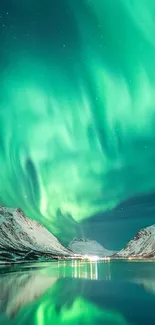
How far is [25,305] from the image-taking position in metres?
34.7

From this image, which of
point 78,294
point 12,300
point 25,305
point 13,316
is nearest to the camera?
point 13,316

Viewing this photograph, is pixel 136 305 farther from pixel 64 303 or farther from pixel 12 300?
pixel 12 300

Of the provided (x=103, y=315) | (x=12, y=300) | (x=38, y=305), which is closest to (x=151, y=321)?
(x=103, y=315)

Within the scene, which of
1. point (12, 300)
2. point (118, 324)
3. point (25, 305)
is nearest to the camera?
point (118, 324)

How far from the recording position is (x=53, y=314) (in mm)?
30047

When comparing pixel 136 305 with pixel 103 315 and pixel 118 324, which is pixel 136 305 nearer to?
pixel 103 315

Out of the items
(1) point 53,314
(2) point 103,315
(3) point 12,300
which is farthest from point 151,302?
(3) point 12,300

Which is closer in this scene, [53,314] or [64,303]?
[53,314]

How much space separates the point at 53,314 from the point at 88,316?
3.32m

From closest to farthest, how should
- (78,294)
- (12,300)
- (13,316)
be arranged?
1. (13,316)
2. (12,300)
3. (78,294)

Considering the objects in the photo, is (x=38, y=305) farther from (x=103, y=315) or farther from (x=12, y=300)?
(x=103, y=315)

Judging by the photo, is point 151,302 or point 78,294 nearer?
point 151,302

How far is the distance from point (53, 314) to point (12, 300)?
31.7ft

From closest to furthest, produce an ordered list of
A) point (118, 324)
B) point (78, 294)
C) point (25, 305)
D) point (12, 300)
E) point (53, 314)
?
1. point (118, 324)
2. point (53, 314)
3. point (25, 305)
4. point (12, 300)
5. point (78, 294)
